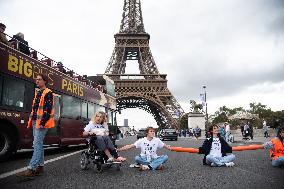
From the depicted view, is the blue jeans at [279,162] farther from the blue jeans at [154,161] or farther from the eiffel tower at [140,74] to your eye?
the eiffel tower at [140,74]

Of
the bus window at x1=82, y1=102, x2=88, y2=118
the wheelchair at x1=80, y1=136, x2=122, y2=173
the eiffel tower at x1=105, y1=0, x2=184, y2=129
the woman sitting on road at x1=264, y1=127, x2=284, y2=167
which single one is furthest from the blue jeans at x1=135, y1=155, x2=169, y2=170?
the eiffel tower at x1=105, y1=0, x2=184, y2=129

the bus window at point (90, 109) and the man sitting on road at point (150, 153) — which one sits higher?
the bus window at point (90, 109)

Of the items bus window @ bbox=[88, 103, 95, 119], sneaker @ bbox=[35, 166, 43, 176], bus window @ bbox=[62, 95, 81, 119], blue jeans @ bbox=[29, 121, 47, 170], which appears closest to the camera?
blue jeans @ bbox=[29, 121, 47, 170]

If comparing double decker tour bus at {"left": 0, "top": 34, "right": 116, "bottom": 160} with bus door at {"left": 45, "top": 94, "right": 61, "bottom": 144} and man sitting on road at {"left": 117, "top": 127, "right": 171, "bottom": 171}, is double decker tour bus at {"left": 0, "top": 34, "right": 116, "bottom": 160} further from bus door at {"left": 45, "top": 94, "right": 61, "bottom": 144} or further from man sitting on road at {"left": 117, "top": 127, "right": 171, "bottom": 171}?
man sitting on road at {"left": 117, "top": 127, "right": 171, "bottom": 171}

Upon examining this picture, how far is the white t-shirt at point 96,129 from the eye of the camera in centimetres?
688

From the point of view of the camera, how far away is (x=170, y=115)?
4791 centimetres

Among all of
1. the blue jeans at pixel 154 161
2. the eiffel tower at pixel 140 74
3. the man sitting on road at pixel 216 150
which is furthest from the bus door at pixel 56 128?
the eiffel tower at pixel 140 74

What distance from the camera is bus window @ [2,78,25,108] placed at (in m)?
8.66

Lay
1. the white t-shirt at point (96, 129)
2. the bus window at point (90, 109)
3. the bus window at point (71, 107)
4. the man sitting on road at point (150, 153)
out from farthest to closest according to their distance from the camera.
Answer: the bus window at point (90, 109) → the bus window at point (71, 107) → the man sitting on road at point (150, 153) → the white t-shirt at point (96, 129)

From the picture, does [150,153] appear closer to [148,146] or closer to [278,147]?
[148,146]

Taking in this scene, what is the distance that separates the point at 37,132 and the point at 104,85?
12146 mm

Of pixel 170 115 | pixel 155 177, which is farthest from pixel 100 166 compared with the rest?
pixel 170 115

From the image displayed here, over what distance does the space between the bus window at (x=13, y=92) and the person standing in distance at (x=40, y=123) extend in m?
2.72

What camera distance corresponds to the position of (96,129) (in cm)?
696
